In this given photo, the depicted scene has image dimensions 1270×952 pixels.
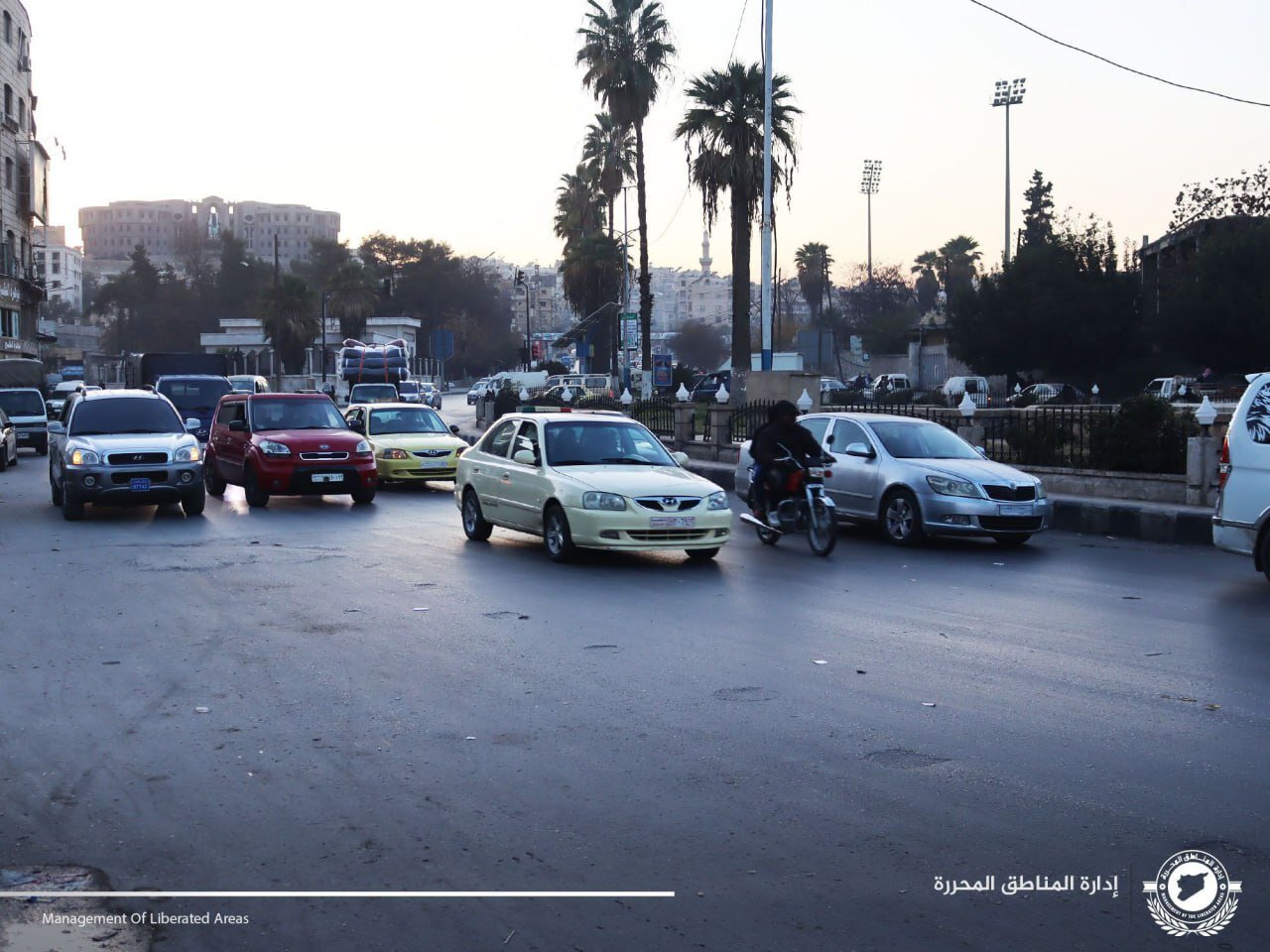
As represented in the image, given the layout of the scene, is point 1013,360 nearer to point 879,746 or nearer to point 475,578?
point 475,578

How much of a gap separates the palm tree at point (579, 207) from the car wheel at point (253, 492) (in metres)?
51.6

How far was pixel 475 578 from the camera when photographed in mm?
12594

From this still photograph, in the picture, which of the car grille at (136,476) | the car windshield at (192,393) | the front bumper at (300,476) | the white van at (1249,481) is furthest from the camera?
the car windshield at (192,393)

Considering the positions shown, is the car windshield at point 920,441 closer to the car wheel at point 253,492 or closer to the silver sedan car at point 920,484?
the silver sedan car at point 920,484

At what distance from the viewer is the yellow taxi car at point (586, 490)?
13.2m

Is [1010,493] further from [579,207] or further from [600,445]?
[579,207]

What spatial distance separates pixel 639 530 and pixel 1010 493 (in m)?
4.67

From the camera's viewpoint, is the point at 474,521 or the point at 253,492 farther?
the point at 253,492

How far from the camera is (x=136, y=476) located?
18.0 meters

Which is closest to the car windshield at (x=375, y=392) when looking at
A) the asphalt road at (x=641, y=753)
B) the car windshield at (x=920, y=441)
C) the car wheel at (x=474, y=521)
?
the car wheel at (x=474, y=521)

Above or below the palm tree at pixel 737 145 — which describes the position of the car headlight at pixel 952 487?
below

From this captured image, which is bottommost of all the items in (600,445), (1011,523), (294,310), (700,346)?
(1011,523)

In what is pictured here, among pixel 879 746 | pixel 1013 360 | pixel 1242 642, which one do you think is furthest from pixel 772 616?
pixel 1013 360

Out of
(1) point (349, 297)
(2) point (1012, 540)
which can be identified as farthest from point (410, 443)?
(1) point (349, 297)
